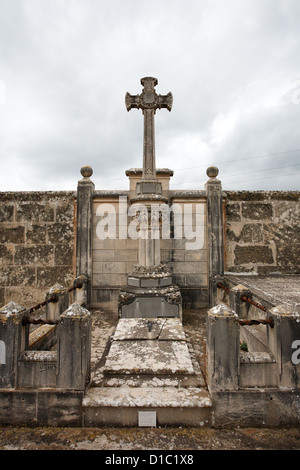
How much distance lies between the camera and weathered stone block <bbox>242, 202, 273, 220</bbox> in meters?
6.23

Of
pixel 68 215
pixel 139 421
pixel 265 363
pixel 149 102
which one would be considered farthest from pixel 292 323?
pixel 68 215

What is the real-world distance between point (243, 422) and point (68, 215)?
5288mm

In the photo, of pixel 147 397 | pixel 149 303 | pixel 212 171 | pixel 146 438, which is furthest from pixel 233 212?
pixel 146 438

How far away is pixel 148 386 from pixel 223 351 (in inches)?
35.2

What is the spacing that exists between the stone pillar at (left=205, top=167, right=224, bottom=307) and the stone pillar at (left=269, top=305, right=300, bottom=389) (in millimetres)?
3320

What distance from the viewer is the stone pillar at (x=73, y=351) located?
2529 mm

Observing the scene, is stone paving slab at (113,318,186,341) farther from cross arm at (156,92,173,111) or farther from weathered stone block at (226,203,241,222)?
cross arm at (156,92,173,111)

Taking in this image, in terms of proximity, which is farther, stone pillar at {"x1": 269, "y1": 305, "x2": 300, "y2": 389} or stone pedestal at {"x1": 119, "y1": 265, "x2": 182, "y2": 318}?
stone pedestal at {"x1": 119, "y1": 265, "x2": 182, "y2": 318}

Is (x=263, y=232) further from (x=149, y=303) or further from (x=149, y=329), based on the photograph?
(x=149, y=329)

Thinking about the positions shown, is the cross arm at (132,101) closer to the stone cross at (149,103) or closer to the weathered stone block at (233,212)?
the stone cross at (149,103)

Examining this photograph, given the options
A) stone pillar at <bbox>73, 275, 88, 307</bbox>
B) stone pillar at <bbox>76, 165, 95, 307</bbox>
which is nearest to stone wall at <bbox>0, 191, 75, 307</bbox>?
stone pillar at <bbox>76, 165, 95, 307</bbox>

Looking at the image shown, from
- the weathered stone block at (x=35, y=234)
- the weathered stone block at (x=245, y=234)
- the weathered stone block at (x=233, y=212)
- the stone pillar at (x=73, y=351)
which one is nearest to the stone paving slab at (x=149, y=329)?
the stone pillar at (x=73, y=351)

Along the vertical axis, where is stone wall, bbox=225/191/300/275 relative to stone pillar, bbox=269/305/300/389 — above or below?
above

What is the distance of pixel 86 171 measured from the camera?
20.0 feet
